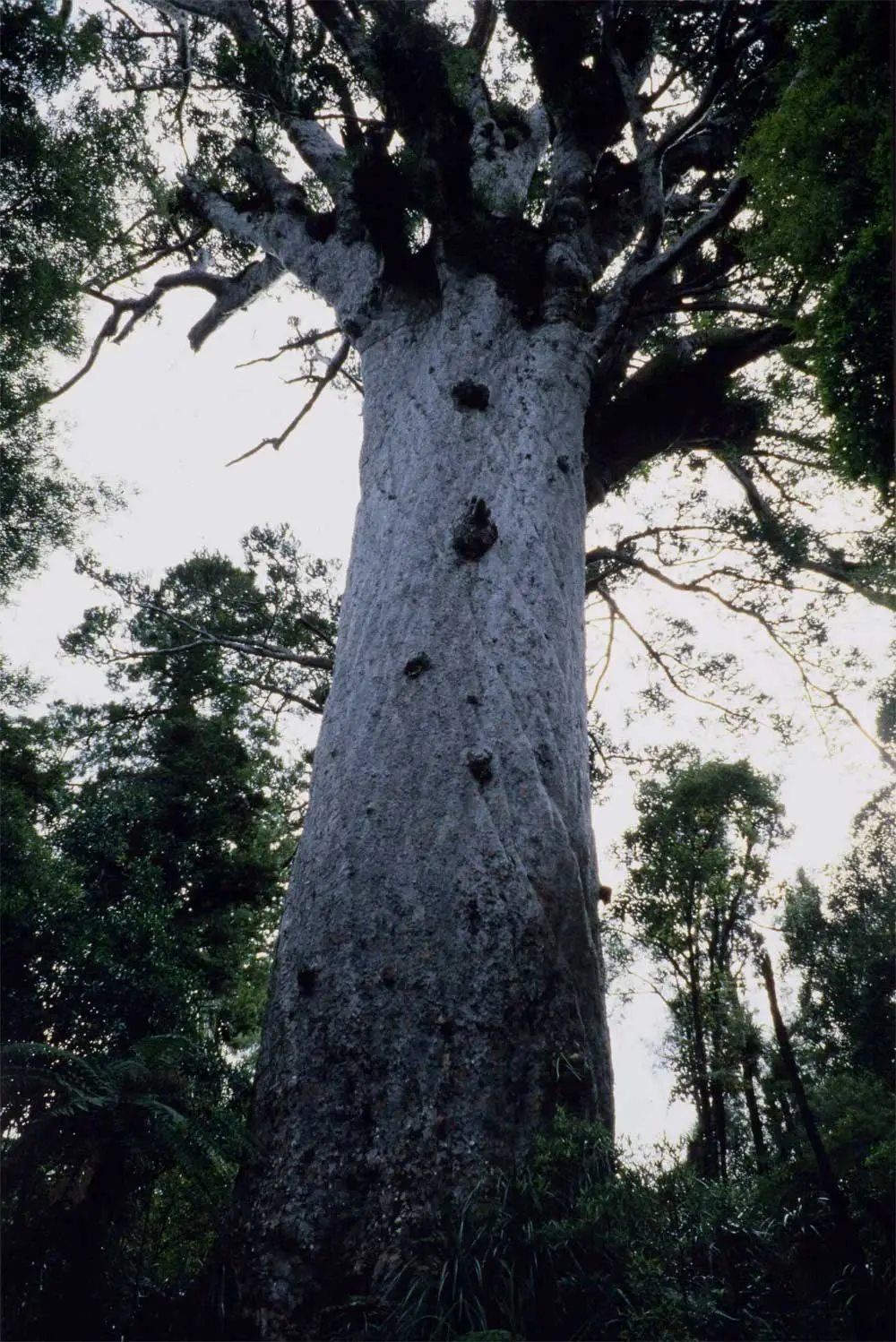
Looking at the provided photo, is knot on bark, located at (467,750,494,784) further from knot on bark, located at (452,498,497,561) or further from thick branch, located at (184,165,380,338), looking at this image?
thick branch, located at (184,165,380,338)

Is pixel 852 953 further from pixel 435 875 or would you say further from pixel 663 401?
pixel 435 875

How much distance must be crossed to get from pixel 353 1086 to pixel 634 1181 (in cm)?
93

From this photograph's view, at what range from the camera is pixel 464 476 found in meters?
4.17

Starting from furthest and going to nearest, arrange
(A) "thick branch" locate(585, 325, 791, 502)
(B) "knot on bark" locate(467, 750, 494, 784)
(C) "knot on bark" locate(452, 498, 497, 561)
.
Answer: (A) "thick branch" locate(585, 325, 791, 502) → (C) "knot on bark" locate(452, 498, 497, 561) → (B) "knot on bark" locate(467, 750, 494, 784)

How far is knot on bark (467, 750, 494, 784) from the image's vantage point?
320 cm

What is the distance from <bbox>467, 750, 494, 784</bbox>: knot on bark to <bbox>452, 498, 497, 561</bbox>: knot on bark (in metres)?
1.09

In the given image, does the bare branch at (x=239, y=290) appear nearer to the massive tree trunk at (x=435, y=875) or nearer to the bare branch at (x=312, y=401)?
the bare branch at (x=312, y=401)

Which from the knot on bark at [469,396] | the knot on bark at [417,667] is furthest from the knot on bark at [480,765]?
the knot on bark at [469,396]

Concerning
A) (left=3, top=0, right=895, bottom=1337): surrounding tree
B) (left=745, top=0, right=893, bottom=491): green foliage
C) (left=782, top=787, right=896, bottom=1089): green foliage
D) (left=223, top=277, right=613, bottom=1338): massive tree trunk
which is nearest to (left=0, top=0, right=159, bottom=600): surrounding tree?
(left=3, top=0, right=895, bottom=1337): surrounding tree

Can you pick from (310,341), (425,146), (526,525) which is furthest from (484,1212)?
(310,341)

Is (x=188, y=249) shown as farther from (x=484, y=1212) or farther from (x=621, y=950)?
(x=621, y=950)

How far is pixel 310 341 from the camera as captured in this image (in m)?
8.80

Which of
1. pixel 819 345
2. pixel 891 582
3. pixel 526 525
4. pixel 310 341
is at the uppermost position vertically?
pixel 310 341

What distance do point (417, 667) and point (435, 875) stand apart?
98 centimetres
